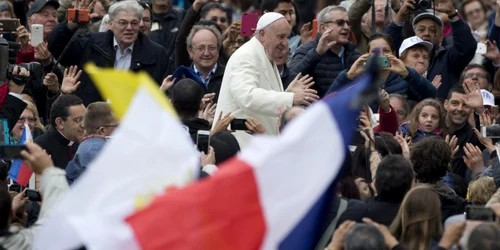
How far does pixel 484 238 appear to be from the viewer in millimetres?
6102

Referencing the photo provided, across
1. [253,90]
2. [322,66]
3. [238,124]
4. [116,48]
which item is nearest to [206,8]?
[116,48]

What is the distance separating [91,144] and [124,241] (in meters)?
3.16

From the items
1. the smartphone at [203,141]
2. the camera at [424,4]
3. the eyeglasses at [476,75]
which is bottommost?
the eyeglasses at [476,75]

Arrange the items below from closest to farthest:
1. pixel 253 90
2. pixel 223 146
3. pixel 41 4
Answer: pixel 223 146
pixel 253 90
pixel 41 4

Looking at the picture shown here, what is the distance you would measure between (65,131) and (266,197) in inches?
180

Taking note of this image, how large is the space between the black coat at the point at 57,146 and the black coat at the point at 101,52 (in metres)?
1.54

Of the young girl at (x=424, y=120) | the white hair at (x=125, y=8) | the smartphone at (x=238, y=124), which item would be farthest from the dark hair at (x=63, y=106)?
the young girl at (x=424, y=120)

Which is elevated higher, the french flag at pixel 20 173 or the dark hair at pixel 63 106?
the dark hair at pixel 63 106

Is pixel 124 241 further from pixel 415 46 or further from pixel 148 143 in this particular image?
pixel 415 46

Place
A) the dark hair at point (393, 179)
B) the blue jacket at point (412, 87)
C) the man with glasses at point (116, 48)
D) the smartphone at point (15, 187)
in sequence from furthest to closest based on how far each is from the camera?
the blue jacket at point (412, 87) < the man with glasses at point (116, 48) < the smartphone at point (15, 187) < the dark hair at point (393, 179)

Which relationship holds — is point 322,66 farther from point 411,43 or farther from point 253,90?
point 253,90

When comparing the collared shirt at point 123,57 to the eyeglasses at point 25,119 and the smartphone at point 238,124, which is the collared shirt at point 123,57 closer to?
the eyeglasses at point 25,119

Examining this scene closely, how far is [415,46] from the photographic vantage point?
12.3 m

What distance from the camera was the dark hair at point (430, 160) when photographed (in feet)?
28.4
